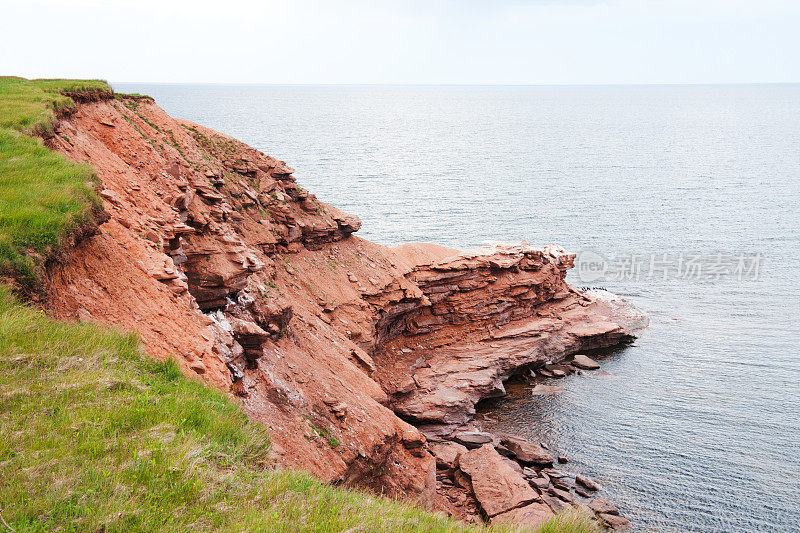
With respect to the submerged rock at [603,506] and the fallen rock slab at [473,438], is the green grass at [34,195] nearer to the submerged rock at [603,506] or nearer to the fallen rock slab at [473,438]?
the fallen rock slab at [473,438]

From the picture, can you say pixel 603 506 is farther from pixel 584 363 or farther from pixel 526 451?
pixel 584 363

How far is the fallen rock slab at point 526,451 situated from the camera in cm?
2998

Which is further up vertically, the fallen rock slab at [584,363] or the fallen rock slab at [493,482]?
the fallen rock slab at [493,482]

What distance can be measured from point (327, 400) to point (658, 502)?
653 inches

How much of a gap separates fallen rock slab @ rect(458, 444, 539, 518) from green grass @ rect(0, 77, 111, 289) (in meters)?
19.8

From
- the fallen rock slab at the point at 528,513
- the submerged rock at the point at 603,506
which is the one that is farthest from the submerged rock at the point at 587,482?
the fallen rock slab at the point at 528,513

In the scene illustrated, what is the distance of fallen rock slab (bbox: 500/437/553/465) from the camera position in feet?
98.4

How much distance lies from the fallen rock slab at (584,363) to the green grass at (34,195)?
3619cm

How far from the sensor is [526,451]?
30500mm

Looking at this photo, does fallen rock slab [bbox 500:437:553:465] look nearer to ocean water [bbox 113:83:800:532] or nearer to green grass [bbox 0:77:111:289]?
ocean water [bbox 113:83:800:532]

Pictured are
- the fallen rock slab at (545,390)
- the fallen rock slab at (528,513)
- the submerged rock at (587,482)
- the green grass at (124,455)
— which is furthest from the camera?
the fallen rock slab at (545,390)

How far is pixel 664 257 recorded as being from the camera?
68.0 m

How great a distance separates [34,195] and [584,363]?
125ft

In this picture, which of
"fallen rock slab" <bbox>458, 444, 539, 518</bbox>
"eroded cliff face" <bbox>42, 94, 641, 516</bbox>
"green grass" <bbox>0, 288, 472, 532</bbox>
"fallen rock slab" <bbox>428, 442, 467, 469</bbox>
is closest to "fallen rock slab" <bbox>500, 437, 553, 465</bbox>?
"fallen rock slab" <bbox>458, 444, 539, 518</bbox>
